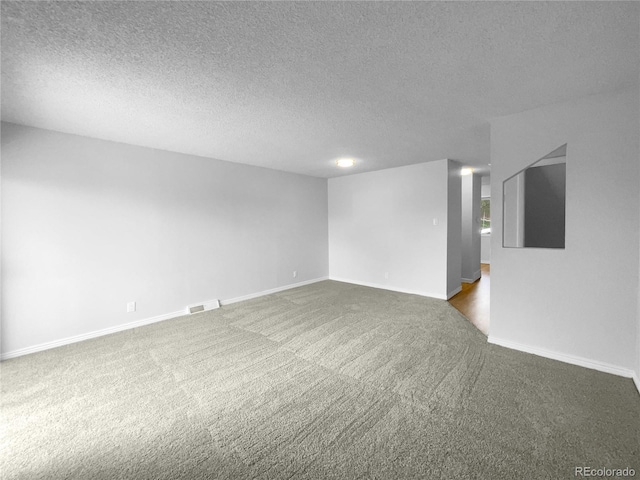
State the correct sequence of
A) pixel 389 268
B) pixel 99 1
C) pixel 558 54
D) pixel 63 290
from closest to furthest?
pixel 99 1
pixel 558 54
pixel 63 290
pixel 389 268

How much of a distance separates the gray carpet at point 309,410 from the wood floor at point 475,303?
0.43 m

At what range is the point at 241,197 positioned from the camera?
4.43 metres

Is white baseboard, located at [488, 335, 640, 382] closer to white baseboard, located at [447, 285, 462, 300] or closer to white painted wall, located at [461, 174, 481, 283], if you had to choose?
white baseboard, located at [447, 285, 462, 300]

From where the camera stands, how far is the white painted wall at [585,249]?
A: 204 centimetres

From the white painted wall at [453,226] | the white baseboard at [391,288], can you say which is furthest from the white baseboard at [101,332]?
the white painted wall at [453,226]

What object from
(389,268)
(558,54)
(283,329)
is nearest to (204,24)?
(558,54)

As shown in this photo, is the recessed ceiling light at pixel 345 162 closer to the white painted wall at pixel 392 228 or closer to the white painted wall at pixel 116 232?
the white painted wall at pixel 392 228

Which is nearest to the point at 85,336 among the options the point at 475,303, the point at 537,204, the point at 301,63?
the point at 301,63

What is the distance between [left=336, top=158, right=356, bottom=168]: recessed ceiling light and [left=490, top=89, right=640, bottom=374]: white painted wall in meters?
2.11

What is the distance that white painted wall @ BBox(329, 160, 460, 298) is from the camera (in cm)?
442

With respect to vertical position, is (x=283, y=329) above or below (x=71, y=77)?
below

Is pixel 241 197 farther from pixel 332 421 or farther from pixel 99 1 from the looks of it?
pixel 332 421

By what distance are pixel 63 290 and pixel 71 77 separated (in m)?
2.30

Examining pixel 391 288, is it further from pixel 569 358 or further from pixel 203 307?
pixel 203 307
